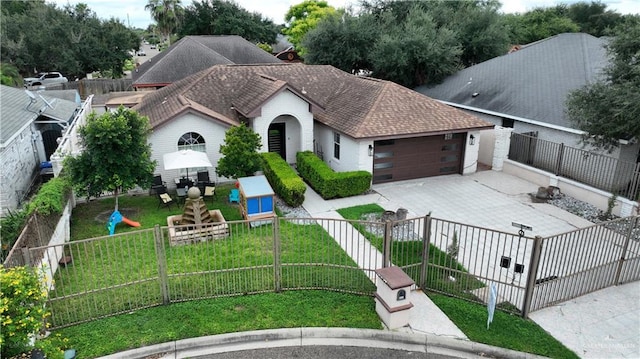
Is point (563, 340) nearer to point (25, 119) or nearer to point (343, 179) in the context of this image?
point (343, 179)

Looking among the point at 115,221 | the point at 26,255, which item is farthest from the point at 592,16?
the point at 26,255

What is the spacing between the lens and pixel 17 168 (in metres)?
15.8

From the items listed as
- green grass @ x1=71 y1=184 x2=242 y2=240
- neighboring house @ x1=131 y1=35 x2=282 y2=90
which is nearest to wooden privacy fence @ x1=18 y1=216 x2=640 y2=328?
green grass @ x1=71 y1=184 x2=242 y2=240

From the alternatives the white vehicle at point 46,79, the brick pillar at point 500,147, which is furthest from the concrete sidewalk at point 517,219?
the white vehicle at point 46,79

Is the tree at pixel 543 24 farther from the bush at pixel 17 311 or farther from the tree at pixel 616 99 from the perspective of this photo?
the bush at pixel 17 311

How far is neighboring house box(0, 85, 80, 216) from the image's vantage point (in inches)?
571

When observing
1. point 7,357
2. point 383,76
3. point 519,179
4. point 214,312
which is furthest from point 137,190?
point 383,76

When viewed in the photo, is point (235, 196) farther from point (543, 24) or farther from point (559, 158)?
point (543, 24)

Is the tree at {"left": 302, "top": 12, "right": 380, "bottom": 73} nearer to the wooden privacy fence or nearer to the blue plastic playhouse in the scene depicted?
the blue plastic playhouse

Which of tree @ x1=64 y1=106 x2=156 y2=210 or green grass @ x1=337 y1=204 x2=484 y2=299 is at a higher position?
tree @ x1=64 y1=106 x2=156 y2=210

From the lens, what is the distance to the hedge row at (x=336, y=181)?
51.2 ft

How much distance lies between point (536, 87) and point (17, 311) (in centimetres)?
2239

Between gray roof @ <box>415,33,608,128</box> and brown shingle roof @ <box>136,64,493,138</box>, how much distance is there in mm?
3472

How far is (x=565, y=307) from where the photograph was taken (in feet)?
29.6
